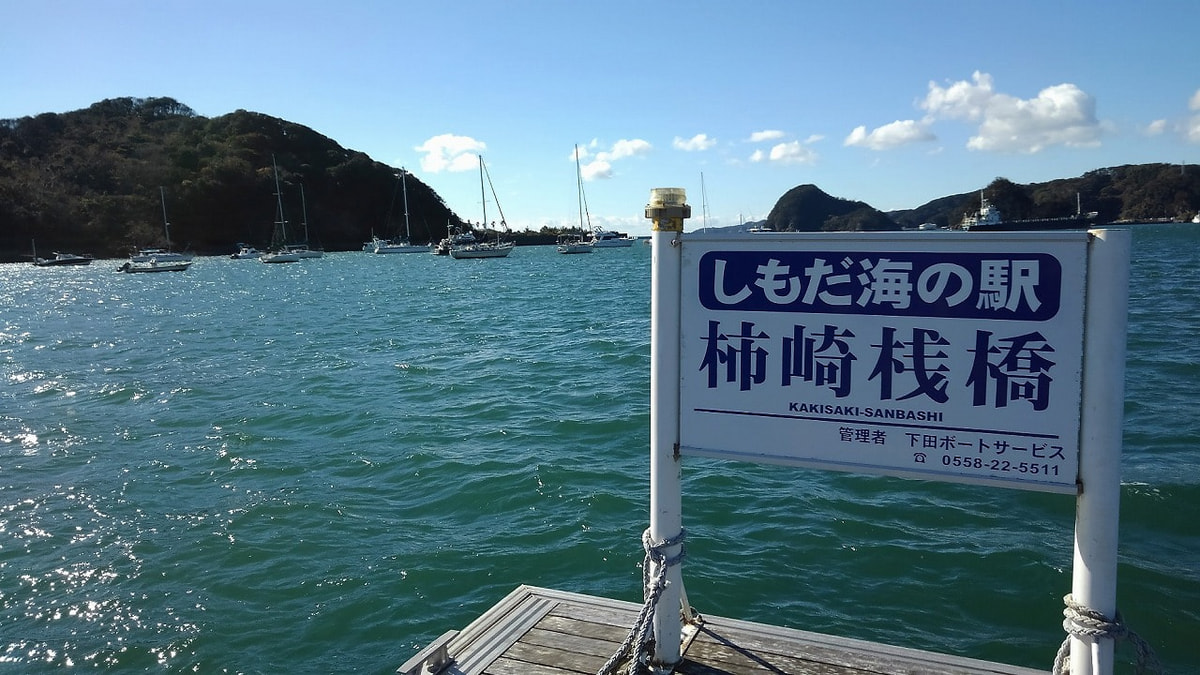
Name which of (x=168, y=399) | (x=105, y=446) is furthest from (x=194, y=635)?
(x=168, y=399)

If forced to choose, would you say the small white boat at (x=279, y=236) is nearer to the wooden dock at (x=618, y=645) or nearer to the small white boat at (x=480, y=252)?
the small white boat at (x=480, y=252)

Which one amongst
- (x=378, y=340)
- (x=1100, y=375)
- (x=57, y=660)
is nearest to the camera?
(x=1100, y=375)

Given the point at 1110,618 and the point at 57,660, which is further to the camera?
the point at 57,660

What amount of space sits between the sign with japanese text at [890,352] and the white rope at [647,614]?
0.50 m

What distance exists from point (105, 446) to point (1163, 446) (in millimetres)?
14585

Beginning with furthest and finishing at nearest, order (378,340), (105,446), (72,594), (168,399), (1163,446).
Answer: (378,340), (168,399), (105,446), (1163,446), (72,594)

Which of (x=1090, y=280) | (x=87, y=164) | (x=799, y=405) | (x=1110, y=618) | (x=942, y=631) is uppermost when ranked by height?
(x=87, y=164)

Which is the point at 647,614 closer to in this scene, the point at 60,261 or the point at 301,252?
the point at 301,252

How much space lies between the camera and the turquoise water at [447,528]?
5621 mm

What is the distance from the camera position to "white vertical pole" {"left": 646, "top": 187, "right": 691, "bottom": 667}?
3145 millimetres

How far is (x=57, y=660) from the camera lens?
5.30 metres

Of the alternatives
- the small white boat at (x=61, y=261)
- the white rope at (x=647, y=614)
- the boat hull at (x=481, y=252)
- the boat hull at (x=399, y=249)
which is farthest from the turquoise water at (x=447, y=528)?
the boat hull at (x=399, y=249)

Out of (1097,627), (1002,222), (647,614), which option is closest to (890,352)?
(1097,627)

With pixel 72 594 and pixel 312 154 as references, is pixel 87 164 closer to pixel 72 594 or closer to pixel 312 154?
pixel 312 154
